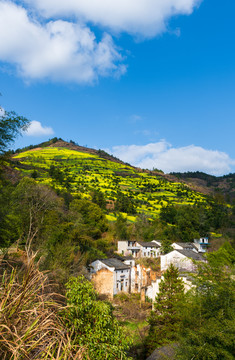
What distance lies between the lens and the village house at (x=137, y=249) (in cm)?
4558

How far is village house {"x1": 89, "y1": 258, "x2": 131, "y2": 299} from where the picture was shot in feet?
91.2

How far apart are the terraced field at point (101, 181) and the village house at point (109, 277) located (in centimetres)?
2672

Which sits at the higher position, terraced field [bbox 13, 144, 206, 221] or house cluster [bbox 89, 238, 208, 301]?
terraced field [bbox 13, 144, 206, 221]

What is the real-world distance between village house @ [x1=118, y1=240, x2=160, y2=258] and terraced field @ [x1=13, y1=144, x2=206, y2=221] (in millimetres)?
11035

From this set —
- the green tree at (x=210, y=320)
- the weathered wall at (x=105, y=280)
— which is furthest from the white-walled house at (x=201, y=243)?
the green tree at (x=210, y=320)

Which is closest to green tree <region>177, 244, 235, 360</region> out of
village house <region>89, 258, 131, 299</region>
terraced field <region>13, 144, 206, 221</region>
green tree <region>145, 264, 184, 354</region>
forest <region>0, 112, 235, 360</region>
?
forest <region>0, 112, 235, 360</region>

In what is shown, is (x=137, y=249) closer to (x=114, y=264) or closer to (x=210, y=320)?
(x=114, y=264)

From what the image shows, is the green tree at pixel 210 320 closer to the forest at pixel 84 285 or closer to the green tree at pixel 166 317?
the forest at pixel 84 285

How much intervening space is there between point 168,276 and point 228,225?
5800 centimetres

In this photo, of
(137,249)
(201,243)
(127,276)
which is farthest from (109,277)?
(201,243)

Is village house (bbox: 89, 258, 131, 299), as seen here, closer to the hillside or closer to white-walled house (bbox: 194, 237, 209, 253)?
white-walled house (bbox: 194, 237, 209, 253)

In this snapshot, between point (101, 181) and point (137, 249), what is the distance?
42.2 metres

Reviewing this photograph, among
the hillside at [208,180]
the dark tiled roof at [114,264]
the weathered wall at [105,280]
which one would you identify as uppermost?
the hillside at [208,180]

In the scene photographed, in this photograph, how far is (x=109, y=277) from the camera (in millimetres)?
28109
